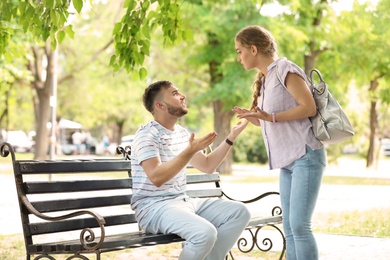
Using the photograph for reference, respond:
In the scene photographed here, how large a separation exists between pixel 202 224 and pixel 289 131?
85cm

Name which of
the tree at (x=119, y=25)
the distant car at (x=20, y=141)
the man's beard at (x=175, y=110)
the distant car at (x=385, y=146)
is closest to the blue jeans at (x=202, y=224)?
the man's beard at (x=175, y=110)

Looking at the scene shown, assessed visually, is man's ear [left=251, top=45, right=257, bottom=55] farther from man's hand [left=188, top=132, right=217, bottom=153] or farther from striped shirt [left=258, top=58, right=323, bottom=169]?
man's hand [left=188, top=132, right=217, bottom=153]

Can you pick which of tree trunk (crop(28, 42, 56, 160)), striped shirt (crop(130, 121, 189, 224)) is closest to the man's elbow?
striped shirt (crop(130, 121, 189, 224))

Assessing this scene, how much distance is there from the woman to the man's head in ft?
1.43

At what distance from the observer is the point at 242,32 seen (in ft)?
18.2

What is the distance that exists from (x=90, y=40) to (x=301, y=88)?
3884cm

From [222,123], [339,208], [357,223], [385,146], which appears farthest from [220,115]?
[385,146]

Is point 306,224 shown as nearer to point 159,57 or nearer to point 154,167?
point 154,167

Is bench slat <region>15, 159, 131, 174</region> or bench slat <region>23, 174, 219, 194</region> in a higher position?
bench slat <region>15, 159, 131, 174</region>

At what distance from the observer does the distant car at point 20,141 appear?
73.7 m

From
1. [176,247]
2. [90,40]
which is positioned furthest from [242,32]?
[90,40]

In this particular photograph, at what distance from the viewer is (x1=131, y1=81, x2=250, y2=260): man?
5289 mm

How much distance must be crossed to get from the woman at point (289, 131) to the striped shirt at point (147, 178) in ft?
1.84

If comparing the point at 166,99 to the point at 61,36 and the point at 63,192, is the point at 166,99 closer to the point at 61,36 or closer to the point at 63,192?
the point at 63,192
